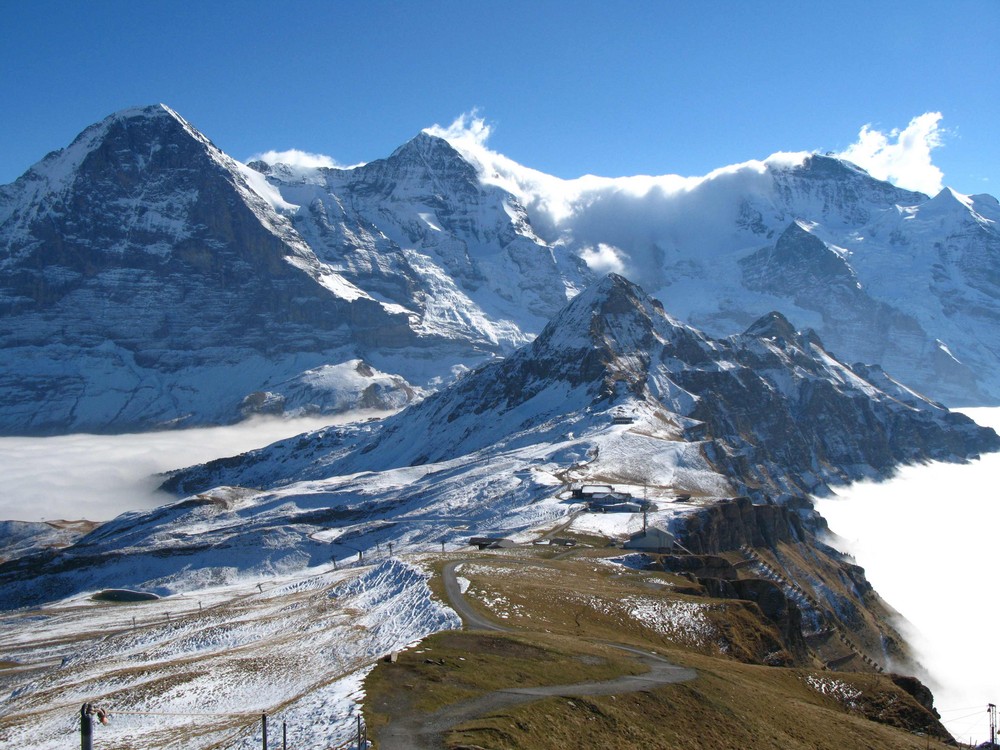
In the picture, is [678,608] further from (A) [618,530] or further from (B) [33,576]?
(B) [33,576]

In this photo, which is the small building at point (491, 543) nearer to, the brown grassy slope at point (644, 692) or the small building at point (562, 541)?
the small building at point (562, 541)

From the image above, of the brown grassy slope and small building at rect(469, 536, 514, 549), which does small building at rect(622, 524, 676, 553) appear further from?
the brown grassy slope

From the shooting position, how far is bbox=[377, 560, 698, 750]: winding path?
3544 cm

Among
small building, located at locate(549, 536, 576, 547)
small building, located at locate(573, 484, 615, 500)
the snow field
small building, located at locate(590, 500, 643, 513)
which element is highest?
small building, located at locate(573, 484, 615, 500)

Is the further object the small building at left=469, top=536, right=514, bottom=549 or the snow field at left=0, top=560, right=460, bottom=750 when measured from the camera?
the small building at left=469, top=536, right=514, bottom=549

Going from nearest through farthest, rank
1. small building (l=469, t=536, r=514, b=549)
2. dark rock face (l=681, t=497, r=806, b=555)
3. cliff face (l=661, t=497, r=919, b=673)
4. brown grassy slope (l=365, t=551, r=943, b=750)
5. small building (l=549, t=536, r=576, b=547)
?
brown grassy slope (l=365, t=551, r=943, b=750) < small building (l=549, t=536, r=576, b=547) < small building (l=469, t=536, r=514, b=549) < cliff face (l=661, t=497, r=919, b=673) < dark rock face (l=681, t=497, r=806, b=555)

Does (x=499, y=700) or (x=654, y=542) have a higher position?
(x=654, y=542)

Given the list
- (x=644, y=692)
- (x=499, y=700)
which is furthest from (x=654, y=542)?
(x=499, y=700)

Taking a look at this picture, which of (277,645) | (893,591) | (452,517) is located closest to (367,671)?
(277,645)

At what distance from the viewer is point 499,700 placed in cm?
Result: 3956

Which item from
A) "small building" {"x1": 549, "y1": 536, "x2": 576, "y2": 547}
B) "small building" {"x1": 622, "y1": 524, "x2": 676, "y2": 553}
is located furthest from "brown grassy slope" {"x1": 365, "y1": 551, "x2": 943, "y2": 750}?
"small building" {"x1": 549, "y1": 536, "x2": 576, "y2": 547}

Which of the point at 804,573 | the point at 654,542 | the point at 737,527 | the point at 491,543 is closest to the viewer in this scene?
the point at 654,542

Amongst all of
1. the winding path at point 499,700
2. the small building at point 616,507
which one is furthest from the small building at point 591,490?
the winding path at point 499,700

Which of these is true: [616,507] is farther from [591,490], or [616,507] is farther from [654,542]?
[654,542]
